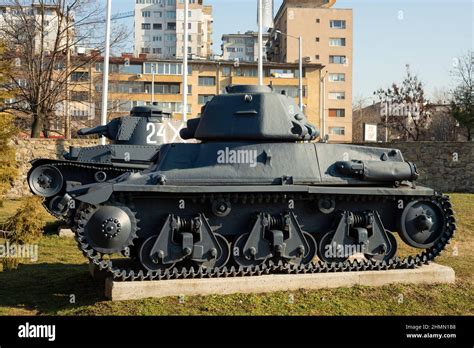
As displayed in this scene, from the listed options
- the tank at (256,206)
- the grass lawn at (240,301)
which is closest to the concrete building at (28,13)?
the grass lawn at (240,301)

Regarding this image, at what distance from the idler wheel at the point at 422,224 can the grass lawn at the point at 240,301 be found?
2.78 feet

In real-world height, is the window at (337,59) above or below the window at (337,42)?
below

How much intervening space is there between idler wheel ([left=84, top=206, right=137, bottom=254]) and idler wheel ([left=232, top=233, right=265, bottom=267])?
1.94 meters

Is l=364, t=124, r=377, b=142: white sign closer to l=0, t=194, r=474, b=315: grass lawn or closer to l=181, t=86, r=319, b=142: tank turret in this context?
l=0, t=194, r=474, b=315: grass lawn

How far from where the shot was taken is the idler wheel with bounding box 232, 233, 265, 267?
32.8 feet

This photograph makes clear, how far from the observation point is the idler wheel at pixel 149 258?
9539mm

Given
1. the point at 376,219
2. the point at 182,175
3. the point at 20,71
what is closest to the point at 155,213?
the point at 182,175

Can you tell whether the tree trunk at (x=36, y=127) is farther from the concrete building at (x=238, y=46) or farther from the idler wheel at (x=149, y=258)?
the concrete building at (x=238, y=46)

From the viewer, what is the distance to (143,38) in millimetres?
103062

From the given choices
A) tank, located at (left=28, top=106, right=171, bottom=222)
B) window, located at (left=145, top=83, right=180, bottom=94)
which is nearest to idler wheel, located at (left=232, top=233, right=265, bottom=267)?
tank, located at (left=28, top=106, right=171, bottom=222)

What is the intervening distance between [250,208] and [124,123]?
31.9 ft

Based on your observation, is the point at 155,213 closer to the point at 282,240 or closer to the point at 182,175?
the point at 182,175
